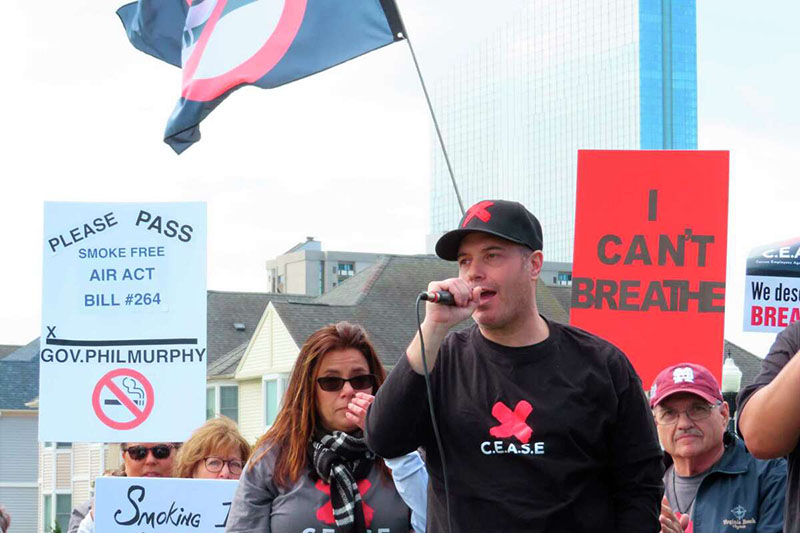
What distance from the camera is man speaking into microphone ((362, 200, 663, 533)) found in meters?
3.87

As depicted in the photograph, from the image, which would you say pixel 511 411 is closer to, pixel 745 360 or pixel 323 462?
pixel 323 462

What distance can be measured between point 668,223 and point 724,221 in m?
0.29

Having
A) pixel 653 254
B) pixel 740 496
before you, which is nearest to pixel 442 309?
pixel 740 496

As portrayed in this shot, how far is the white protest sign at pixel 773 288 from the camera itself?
32.3ft

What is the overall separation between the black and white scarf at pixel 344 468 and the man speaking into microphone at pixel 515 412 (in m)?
0.64

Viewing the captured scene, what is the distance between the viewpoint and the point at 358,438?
480cm

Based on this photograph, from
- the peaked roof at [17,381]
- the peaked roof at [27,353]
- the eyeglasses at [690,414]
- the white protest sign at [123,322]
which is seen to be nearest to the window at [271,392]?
the peaked roof at [17,381]

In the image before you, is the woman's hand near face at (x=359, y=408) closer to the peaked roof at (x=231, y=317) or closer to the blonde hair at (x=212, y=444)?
the blonde hair at (x=212, y=444)

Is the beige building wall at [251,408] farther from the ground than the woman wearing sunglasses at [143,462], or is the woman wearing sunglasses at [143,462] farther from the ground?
the woman wearing sunglasses at [143,462]

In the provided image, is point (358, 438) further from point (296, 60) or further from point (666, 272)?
point (296, 60)

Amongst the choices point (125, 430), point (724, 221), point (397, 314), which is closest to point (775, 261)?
point (724, 221)

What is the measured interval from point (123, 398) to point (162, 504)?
5.94ft

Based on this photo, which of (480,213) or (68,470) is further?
(68,470)

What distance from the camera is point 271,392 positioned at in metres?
46.4
